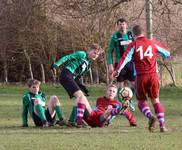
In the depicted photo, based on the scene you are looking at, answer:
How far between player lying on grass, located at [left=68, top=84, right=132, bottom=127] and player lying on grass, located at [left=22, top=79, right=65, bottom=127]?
333mm

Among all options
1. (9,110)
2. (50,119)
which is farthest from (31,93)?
(9,110)

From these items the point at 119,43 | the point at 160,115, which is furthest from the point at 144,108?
the point at 119,43

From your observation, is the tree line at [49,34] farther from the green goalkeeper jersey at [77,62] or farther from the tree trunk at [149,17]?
the green goalkeeper jersey at [77,62]

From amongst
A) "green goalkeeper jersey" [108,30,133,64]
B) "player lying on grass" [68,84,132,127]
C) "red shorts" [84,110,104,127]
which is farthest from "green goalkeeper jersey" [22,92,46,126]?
"green goalkeeper jersey" [108,30,133,64]

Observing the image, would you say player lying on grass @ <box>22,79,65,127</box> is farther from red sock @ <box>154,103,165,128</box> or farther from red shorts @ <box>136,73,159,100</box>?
red sock @ <box>154,103,165,128</box>

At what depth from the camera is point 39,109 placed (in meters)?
12.2

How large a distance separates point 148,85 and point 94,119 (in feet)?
4.09

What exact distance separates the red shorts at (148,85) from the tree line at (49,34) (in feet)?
63.2

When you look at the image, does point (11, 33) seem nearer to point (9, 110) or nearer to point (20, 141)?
point (9, 110)

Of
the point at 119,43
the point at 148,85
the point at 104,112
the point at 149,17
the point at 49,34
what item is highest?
the point at 149,17

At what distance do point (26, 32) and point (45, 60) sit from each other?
177 cm

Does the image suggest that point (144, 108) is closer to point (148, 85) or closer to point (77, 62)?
point (148, 85)

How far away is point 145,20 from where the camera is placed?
30312 mm

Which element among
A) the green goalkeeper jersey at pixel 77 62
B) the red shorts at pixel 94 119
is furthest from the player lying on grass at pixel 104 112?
the green goalkeeper jersey at pixel 77 62
